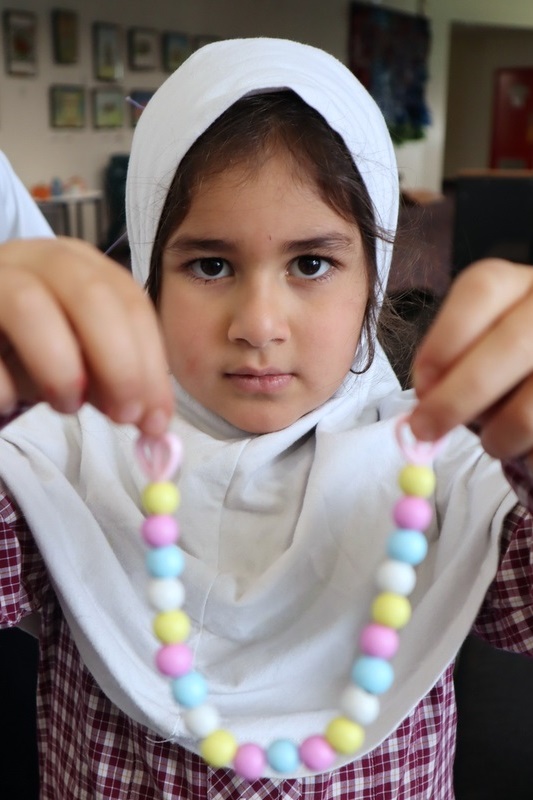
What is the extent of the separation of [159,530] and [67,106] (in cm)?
509

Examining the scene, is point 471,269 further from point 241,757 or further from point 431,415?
point 241,757

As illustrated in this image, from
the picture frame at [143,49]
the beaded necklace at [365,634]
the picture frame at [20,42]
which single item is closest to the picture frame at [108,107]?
the picture frame at [143,49]

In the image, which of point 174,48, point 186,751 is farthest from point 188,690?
point 174,48

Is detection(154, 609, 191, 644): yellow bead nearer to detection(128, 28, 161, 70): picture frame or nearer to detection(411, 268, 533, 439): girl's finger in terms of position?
detection(411, 268, 533, 439): girl's finger

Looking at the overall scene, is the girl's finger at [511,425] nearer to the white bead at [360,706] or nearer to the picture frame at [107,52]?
the white bead at [360,706]

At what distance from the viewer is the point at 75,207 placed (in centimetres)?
529

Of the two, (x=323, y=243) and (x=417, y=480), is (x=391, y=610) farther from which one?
(x=323, y=243)

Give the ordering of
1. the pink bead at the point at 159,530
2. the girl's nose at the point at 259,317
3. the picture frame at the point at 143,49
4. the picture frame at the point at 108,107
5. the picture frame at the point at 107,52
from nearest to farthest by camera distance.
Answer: the pink bead at the point at 159,530, the girl's nose at the point at 259,317, the picture frame at the point at 107,52, the picture frame at the point at 108,107, the picture frame at the point at 143,49

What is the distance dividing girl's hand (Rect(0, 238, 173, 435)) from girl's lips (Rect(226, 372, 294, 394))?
289 millimetres

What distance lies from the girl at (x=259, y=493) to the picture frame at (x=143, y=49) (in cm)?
514

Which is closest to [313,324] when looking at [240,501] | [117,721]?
[240,501]

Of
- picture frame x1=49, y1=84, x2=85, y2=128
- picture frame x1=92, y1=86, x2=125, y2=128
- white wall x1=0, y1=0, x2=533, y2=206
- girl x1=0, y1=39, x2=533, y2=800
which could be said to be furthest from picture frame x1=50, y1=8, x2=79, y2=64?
girl x1=0, y1=39, x2=533, y2=800

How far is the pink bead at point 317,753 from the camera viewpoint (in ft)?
1.85

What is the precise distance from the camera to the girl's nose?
2.27 feet
